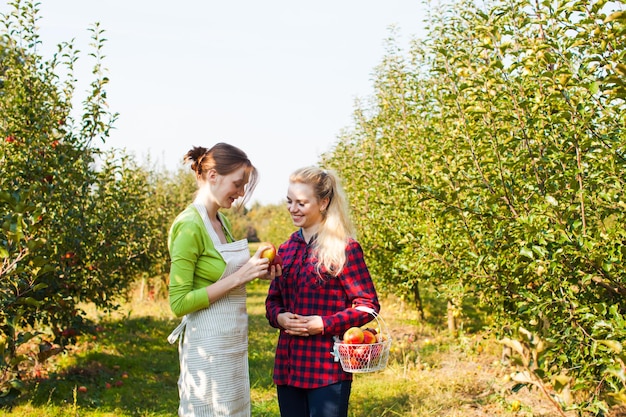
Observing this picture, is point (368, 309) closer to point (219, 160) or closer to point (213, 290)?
point (213, 290)

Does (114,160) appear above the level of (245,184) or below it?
above

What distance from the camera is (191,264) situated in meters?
2.61

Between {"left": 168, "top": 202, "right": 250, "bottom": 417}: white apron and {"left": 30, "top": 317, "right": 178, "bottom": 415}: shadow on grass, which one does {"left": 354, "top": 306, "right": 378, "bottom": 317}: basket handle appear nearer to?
{"left": 168, "top": 202, "right": 250, "bottom": 417}: white apron

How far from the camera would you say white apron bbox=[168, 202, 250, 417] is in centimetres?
261

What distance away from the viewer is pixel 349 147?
10.1m

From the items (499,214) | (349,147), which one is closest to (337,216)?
(499,214)

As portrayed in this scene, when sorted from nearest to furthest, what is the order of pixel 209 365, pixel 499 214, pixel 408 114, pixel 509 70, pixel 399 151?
pixel 209 365
pixel 509 70
pixel 499 214
pixel 399 151
pixel 408 114

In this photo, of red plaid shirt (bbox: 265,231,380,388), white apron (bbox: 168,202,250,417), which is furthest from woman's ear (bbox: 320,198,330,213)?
white apron (bbox: 168,202,250,417)

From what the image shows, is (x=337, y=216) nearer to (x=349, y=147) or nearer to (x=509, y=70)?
(x=509, y=70)

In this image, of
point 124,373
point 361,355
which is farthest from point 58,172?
point 361,355

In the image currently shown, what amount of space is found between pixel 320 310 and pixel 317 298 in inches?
2.2

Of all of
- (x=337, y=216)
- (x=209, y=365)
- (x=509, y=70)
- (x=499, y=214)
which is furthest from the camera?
(x=499, y=214)

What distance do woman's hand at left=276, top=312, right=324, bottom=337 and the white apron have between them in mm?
243

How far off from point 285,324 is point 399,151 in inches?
153
